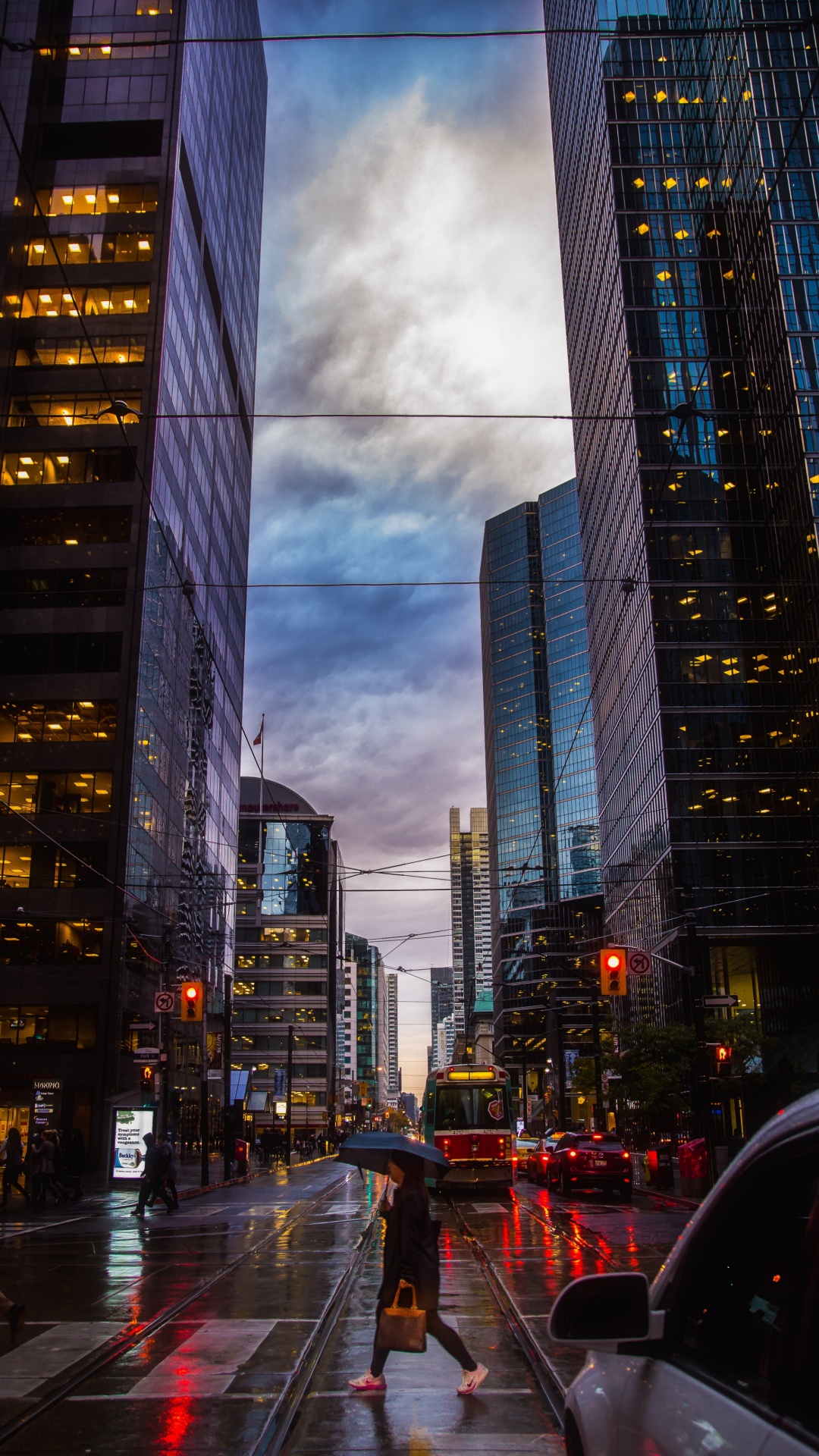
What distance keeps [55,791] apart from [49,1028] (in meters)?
10.2

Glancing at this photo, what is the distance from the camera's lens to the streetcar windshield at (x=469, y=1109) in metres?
30.7

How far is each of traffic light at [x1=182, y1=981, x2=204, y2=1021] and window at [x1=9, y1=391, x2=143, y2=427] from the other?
3138 centimetres

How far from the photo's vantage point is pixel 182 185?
209 ft

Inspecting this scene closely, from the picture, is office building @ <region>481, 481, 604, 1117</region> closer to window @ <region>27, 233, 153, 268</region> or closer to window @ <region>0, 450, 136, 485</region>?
window @ <region>0, 450, 136, 485</region>

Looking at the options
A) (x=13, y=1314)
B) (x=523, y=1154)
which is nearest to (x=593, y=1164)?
(x=13, y=1314)

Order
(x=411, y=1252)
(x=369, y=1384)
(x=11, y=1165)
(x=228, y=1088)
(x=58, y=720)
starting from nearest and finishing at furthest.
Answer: (x=411, y=1252)
(x=369, y=1384)
(x=11, y=1165)
(x=228, y=1088)
(x=58, y=720)

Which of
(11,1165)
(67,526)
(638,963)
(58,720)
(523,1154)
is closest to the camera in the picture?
(11,1165)

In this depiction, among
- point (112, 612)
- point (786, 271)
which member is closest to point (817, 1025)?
point (112, 612)

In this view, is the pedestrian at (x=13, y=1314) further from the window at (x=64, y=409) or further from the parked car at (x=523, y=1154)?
the window at (x=64, y=409)

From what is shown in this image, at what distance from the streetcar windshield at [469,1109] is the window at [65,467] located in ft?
115

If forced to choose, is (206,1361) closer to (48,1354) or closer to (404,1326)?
(48,1354)

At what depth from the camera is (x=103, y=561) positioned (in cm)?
5269

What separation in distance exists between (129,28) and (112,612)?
110 feet

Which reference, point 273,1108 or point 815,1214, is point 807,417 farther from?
point 273,1108
